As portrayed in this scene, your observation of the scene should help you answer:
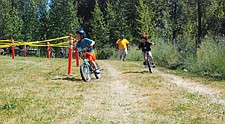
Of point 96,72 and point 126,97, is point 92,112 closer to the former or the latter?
point 126,97

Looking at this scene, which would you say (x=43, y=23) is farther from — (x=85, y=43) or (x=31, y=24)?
(x=85, y=43)

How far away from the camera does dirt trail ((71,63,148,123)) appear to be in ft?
19.4

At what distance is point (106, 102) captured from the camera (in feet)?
23.4

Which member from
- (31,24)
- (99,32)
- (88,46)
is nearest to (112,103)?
(88,46)

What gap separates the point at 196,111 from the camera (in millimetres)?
6344

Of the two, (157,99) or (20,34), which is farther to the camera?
(20,34)

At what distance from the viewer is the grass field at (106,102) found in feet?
18.9

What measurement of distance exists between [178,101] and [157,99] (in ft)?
1.61

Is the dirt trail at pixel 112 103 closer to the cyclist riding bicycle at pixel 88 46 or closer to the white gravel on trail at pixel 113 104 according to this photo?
the white gravel on trail at pixel 113 104

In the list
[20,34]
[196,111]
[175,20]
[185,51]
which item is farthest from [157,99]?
[175,20]

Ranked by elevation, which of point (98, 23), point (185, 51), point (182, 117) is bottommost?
point (182, 117)

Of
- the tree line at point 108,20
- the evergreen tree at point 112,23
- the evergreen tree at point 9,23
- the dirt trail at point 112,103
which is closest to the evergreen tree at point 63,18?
the tree line at point 108,20

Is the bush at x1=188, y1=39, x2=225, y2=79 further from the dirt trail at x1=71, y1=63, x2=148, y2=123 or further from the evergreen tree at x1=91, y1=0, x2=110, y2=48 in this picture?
the evergreen tree at x1=91, y1=0, x2=110, y2=48

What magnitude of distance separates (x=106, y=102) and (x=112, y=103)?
6.5 inches
